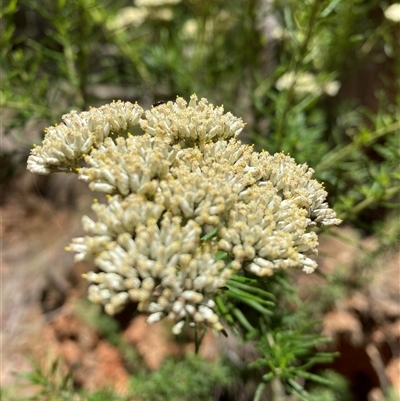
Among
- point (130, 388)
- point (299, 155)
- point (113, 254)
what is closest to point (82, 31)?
point (299, 155)

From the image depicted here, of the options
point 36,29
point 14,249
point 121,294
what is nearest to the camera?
point 121,294

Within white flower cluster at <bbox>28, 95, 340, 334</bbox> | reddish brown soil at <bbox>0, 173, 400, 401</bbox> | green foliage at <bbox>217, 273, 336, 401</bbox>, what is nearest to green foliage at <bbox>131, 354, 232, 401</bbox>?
reddish brown soil at <bbox>0, 173, 400, 401</bbox>

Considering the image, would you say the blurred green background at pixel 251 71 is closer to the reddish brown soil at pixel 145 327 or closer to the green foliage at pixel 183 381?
the green foliage at pixel 183 381

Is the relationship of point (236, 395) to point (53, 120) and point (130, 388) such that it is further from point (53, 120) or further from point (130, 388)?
point (53, 120)

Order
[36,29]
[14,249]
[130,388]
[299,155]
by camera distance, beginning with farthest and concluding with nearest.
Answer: [36,29], [14,249], [130,388], [299,155]

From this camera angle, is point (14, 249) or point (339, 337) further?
point (14, 249)

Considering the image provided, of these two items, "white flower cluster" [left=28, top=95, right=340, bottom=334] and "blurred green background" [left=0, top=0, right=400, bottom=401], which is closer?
"white flower cluster" [left=28, top=95, right=340, bottom=334]

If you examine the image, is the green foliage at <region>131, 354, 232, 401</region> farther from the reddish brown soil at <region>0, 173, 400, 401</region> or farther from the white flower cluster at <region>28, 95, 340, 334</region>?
the white flower cluster at <region>28, 95, 340, 334</region>

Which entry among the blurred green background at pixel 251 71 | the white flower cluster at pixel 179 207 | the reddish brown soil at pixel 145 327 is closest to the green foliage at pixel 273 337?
the white flower cluster at pixel 179 207
